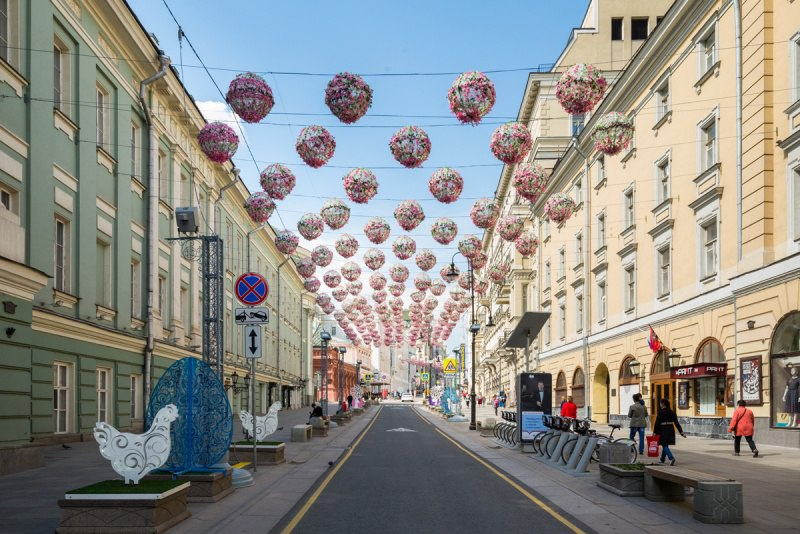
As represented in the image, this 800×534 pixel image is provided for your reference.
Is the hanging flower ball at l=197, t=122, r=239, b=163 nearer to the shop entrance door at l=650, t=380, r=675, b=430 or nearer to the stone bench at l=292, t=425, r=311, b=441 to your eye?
the stone bench at l=292, t=425, r=311, b=441

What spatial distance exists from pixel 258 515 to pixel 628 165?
27.6 meters

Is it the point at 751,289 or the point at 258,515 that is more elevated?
the point at 751,289

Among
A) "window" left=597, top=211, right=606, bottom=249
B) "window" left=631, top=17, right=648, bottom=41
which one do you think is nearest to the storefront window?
"window" left=597, top=211, right=606, bottom=249

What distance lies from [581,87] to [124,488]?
12.0 m

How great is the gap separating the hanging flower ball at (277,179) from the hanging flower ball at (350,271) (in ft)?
51.9

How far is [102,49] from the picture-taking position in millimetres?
23516

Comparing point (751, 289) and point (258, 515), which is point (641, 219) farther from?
point (258, 515)

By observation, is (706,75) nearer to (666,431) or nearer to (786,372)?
(786,372)

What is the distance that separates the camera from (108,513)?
9.12 m

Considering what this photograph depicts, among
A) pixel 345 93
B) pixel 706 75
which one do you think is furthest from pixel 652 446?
pixel 706 75

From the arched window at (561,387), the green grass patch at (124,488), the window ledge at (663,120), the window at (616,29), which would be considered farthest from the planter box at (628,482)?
the window at (616,29)

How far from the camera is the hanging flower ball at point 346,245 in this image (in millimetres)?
30906

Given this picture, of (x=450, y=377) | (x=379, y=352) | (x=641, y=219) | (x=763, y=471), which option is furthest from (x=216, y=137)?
(x=379, y=352)

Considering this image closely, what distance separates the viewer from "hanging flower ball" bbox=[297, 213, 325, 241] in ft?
87.2
